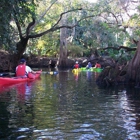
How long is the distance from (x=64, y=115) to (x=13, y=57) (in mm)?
21909

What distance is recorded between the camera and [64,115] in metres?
9.34

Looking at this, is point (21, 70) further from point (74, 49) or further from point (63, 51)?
point (74, 49)

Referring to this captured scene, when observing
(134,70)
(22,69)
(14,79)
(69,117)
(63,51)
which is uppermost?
(63,51)

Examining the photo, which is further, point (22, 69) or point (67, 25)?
point (67, 25)

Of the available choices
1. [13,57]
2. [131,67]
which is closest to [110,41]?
[13,57]

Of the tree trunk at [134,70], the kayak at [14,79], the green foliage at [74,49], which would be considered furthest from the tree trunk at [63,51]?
the tree trunk at [134,70]

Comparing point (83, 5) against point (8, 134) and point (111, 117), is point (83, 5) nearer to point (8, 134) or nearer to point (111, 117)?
point (111, 117)

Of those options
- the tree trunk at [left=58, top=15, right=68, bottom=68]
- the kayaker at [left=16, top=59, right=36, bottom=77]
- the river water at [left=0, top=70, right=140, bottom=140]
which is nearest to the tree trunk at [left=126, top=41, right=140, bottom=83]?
the river water at [left=0, top=70, right=140, bottom=140]

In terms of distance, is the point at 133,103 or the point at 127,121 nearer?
the point at 127,121

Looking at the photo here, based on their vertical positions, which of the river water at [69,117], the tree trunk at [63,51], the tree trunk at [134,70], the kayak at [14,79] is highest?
the tree trunk at [63,51]

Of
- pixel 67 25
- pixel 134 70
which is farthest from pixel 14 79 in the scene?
pixel 67 25

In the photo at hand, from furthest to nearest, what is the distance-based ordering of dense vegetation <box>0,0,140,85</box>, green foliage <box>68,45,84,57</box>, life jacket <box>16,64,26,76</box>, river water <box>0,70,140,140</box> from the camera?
green foliage <box>68,45,84,57</box> → life jacket <box>16,64,26,76</box> → dense vegetation <box>0,0,140,85</box> → river water <box>0,70,140,140</box>

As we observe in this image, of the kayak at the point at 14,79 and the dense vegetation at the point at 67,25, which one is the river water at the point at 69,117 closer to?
the dense vegetation at the point at 67,25

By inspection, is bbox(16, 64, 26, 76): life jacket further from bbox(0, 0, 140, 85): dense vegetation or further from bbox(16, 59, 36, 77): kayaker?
bbox(0, 0, 140, 85): dense vegetation
